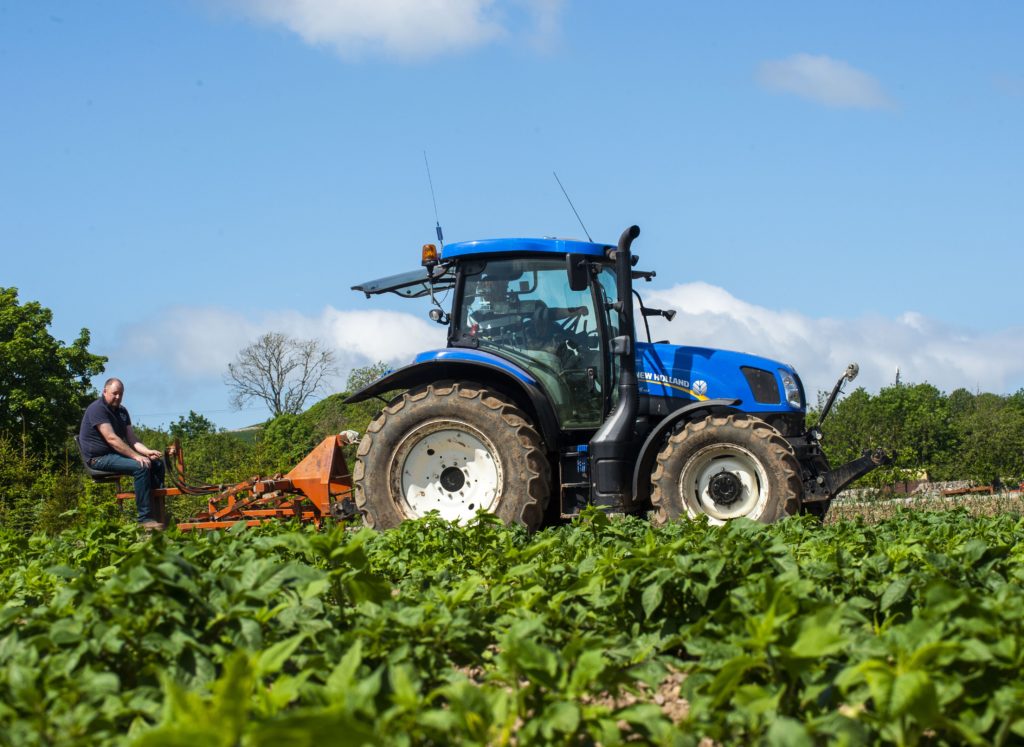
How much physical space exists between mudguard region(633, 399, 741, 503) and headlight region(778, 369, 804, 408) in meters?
0.98

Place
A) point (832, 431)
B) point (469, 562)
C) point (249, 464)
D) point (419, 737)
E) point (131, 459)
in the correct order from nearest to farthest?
point (419, 737), point (469, 562), point (131, 459), point (249, 464), point (832, 431)

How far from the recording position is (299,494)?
32.5 ft

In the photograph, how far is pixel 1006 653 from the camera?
9.02 ft

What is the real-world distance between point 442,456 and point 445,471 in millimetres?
124

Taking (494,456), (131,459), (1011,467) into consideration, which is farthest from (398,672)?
(1011,467)

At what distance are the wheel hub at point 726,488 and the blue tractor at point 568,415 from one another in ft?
0.04

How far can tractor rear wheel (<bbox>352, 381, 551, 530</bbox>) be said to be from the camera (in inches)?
334

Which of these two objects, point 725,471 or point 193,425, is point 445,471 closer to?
point 725,471

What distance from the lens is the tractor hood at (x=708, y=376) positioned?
29.4 ft

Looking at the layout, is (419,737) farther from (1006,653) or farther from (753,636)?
(1006,653)

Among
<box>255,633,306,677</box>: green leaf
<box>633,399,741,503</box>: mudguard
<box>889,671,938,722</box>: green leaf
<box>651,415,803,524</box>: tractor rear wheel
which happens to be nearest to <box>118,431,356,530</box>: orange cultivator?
<box>633,399,741,503</box>: mudguard

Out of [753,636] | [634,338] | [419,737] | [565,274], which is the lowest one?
[419,737]

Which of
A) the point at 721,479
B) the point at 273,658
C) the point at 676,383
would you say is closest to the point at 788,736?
the point at 273,658

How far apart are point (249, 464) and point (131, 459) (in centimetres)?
916
